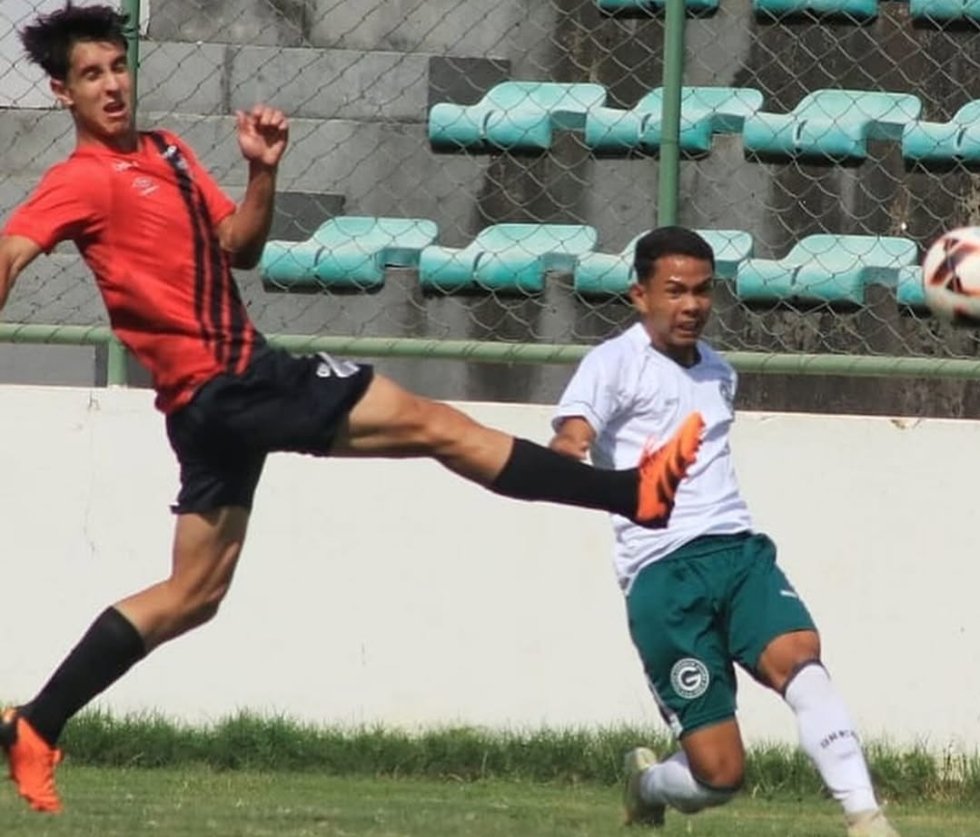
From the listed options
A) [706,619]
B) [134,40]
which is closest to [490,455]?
[706,619]

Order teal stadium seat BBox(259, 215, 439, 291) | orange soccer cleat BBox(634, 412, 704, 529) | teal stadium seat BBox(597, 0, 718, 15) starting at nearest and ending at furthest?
orange soccer cleat BBox(634, 412, 704, 529), teal stadium seat BBox(259, 215, 439, 291), teal stadium seat BBox(597, 0, 718, 15)

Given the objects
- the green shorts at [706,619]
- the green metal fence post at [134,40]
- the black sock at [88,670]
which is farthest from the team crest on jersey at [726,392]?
the green metal fence post at [134,40]

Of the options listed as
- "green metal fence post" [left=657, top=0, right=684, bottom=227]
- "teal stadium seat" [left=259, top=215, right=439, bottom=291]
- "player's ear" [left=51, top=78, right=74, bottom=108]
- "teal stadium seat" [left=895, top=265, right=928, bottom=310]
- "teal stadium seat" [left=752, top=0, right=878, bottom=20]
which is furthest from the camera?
"teal stadium seat" [left=752, top=0, right=878, bottom=20]

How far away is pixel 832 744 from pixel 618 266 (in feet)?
11.5

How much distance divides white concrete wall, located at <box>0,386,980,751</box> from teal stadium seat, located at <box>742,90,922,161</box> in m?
1.36

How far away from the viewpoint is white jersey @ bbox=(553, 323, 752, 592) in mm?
7059

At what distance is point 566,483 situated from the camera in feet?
21.2

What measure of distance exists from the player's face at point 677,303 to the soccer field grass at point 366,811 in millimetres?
1419

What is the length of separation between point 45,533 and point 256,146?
3241 mm

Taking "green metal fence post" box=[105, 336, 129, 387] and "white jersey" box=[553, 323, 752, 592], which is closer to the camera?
"white jersey" box=[553, 323, 752, 592]

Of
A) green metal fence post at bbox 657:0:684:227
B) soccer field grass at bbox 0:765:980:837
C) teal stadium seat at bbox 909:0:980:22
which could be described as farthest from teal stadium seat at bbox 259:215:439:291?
teal stadium seat at bbox 909:0:980:22

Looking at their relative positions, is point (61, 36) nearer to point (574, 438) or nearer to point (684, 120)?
point (574, 438)

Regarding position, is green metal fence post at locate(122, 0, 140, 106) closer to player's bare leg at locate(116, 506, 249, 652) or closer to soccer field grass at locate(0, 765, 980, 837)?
soccer field grass at locate(0, 765, 980, 837)

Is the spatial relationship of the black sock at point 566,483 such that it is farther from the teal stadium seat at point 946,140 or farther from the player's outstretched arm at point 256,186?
the teal stadium seat at point 946,140
